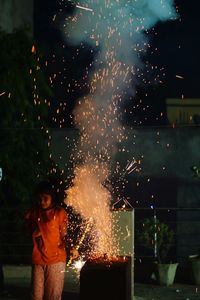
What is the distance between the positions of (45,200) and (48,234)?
0.34 metres

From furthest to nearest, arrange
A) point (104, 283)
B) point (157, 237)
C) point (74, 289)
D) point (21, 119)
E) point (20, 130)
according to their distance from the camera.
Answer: point (21, 119) < point (20, 130) < point (157, 237) < point (74, 289) < point (104, 283)

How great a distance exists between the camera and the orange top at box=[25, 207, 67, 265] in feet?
23.8

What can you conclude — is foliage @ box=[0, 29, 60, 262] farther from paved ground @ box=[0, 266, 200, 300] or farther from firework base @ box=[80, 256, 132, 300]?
firework base @ box=[80, 256, 132, 300]

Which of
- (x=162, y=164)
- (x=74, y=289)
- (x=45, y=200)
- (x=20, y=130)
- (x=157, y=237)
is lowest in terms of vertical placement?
(x=74, y=289)

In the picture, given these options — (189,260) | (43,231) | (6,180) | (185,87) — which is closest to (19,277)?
(6,180)

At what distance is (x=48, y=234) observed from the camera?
7258 mm

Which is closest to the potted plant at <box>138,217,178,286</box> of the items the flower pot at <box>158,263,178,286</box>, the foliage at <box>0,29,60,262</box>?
the flower pot at <box>158,263,178,286</box>

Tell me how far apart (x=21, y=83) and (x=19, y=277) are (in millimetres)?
3173

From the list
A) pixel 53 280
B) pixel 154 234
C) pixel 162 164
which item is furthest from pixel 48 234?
pixel 162 164

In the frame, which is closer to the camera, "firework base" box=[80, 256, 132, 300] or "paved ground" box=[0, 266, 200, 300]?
"firework base" box=[80, 256, 132, 300]

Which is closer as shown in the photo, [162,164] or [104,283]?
[104,283]

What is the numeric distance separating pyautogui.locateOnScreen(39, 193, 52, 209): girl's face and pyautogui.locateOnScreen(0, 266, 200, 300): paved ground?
2.30 meters

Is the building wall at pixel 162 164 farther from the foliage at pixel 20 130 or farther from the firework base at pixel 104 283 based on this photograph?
the firework base at pixel 104 283

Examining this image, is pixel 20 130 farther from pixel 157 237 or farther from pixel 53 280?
pixel 53 280
